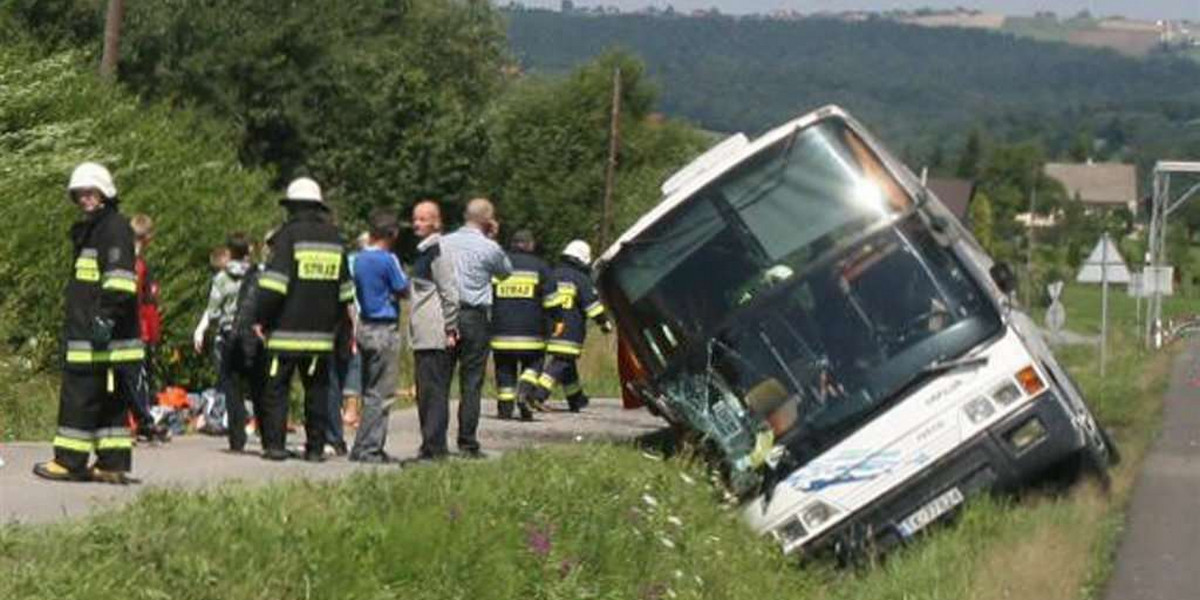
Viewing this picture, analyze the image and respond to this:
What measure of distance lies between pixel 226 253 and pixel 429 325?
3113 mm

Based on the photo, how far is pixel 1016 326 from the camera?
17484 mm

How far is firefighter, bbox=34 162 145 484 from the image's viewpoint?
1349 cm

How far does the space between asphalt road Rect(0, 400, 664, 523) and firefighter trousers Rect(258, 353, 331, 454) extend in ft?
0.58

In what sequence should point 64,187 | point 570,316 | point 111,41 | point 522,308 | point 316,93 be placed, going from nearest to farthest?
1. point 522,308
2. point 570,316
3. point 64,187
4. point 111,41
5. point 316,93

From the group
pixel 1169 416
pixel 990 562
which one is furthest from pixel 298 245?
pixel 1169 416

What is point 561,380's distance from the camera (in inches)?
1016

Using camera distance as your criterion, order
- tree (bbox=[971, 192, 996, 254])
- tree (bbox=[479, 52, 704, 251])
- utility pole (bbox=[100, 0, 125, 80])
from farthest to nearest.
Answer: tree (bbox=[971, 192, 996, 254])
tree (bbox=[479, 52, 704, 251])
utility pole (bbox=[100, 0, 125, 80])

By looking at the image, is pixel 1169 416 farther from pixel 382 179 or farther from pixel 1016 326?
pixel 382 179

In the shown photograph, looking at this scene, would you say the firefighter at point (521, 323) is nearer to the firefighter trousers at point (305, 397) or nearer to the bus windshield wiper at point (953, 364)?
the firefighter trousers at point (305, 397)

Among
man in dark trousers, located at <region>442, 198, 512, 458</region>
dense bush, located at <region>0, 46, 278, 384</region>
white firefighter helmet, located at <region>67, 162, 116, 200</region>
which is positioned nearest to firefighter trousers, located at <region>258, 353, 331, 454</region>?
man in dark trousers, located at <region>442, 198, 512, 458</region>

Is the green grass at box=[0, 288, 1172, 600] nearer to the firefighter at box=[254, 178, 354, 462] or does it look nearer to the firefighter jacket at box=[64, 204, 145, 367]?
the firefighter at box=[254, 178, 354, 462]

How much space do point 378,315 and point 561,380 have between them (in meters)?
9.16

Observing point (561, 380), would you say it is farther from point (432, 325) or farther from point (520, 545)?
point (520, 545)

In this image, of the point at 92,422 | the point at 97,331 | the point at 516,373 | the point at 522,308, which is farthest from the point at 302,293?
the point at 516,373
